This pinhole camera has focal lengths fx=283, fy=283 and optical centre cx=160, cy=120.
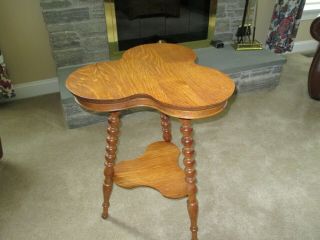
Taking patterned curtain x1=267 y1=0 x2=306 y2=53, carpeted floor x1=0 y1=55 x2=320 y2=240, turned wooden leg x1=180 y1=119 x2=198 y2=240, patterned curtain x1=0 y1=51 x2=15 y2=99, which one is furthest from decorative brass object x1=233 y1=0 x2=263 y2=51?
patterned curtain x1=0 y1=51 x2=15 y2=99

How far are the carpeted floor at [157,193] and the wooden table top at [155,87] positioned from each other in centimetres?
68

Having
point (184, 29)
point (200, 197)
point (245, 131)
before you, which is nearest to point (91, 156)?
point (200, 197)

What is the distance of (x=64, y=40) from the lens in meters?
2.10

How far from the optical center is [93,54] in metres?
2.25

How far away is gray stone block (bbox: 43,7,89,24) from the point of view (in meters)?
1.98

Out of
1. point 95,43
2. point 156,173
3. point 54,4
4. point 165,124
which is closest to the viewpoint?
point 156,173

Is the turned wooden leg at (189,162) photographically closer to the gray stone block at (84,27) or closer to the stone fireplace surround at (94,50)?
the stone fireplace surround at (94,50)

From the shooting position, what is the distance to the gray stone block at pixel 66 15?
1.98 m

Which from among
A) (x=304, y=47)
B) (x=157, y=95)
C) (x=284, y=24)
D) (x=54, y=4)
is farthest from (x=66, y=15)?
(x=304, y=47)

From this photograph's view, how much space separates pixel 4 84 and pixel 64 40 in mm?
560

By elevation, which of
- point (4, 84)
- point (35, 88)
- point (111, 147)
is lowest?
point (35, 88)

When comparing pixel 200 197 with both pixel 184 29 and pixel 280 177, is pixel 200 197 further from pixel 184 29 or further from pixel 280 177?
pixel 184 29

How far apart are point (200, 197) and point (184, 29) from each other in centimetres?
154

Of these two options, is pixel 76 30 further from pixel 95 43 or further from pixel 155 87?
pixel 155 87
